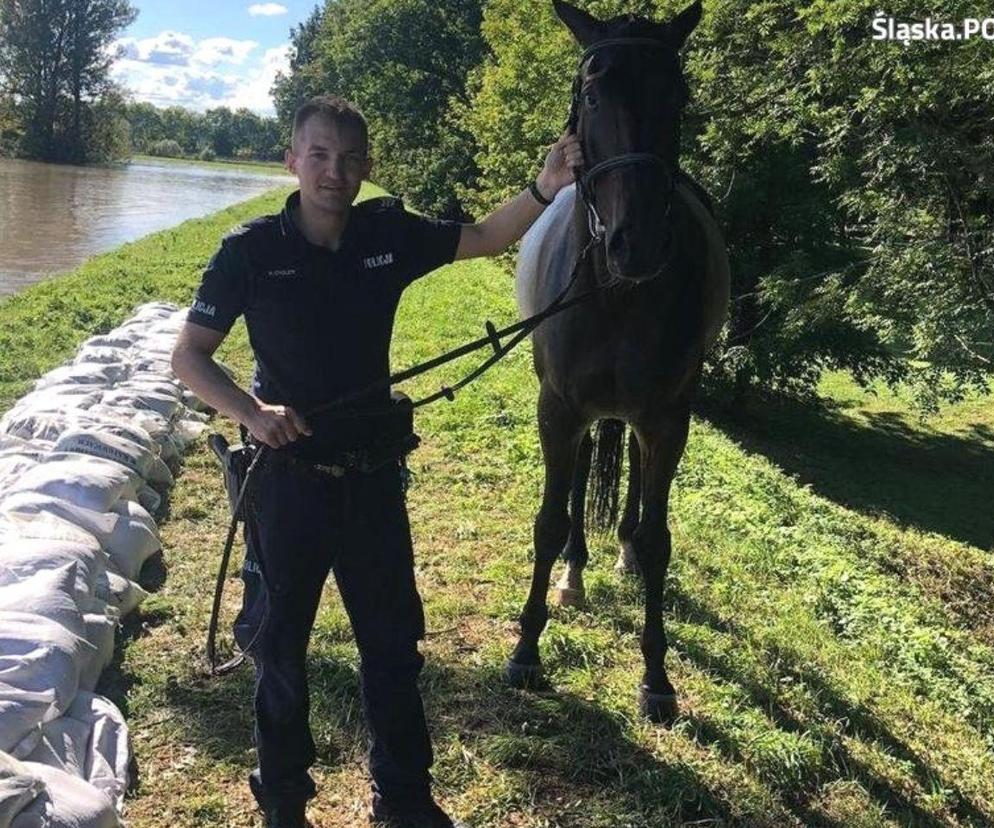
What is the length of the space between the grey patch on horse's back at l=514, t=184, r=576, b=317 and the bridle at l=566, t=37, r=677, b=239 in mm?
427

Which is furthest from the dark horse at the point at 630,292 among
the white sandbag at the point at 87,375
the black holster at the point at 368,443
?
the white sandbag at the point at 87,375

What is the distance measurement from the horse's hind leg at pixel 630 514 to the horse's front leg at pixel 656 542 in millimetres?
1057

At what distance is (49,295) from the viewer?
10672 mm

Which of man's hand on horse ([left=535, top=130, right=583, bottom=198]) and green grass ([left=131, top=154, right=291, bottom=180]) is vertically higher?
green grass ([left=131, top=154, right=291, bottom=180])

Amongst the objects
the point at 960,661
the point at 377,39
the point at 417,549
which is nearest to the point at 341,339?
the point at 417,549

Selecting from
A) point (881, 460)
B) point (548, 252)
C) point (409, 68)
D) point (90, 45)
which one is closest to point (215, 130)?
point (90, 45)

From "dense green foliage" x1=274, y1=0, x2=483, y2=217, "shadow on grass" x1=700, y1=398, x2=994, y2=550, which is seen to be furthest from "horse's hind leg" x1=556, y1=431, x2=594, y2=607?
"dense green foliage" x1=274, y1=0, x2=483, y2=217

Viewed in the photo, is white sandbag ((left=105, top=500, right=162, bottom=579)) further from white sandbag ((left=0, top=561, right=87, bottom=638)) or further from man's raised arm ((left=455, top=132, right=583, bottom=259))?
man's raised arm ((left=455, top=132, right=583, bottom=259))

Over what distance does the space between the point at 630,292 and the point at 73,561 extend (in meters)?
2.45

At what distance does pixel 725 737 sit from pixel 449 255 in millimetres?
2129

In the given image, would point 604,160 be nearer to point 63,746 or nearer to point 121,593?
point 63,746

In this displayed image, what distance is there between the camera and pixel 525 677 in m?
3.44

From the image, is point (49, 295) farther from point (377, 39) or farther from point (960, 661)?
point (377, 39)

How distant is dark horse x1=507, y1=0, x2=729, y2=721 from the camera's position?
2.46m
